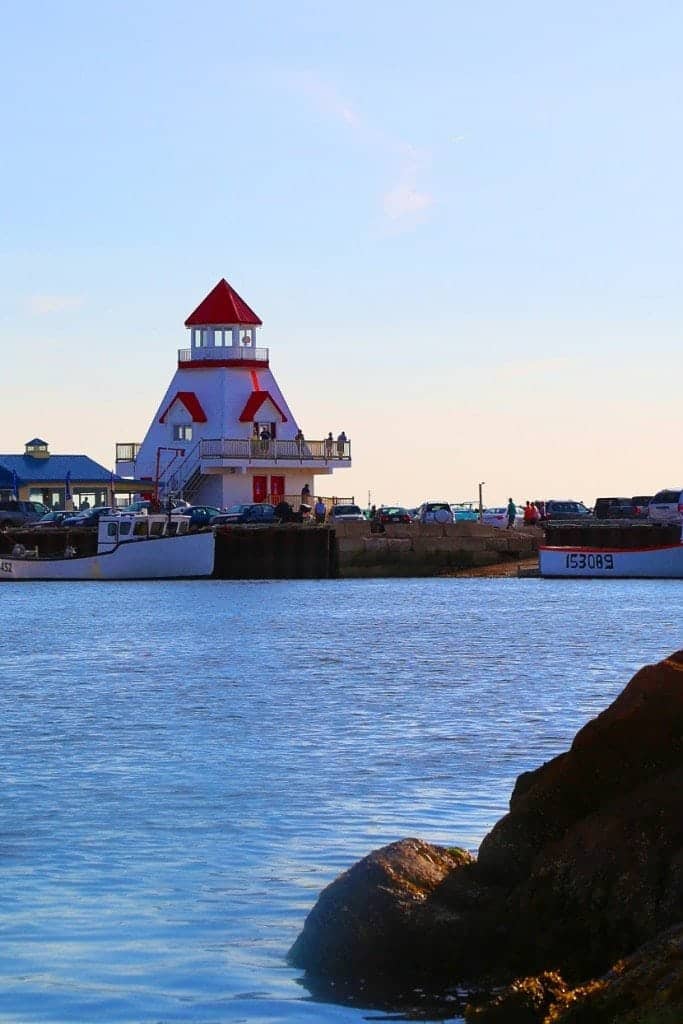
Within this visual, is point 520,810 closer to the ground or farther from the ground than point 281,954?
farther from the ground

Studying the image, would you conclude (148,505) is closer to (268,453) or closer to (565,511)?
(268,453)

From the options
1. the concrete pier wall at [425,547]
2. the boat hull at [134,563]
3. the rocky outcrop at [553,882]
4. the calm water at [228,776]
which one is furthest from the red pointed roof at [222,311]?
the rocky outcrop at [553,882]

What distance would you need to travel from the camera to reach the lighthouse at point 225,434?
91.8 m

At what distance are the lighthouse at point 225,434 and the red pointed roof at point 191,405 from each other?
2.0 inches

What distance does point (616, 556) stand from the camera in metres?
76.1

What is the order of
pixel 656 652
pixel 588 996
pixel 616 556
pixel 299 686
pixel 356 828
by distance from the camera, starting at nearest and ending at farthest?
pixel 588 996, pixel 356 828, pixel 299 686, pixel 656 652, pixel 616 556

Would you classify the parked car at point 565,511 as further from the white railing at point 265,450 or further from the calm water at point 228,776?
the calm water at point 228,776

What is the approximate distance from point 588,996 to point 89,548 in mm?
70254

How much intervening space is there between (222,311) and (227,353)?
2.21m

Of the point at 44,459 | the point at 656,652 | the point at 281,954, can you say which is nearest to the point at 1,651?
the point at 656,652

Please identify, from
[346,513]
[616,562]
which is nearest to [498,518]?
[346,513]

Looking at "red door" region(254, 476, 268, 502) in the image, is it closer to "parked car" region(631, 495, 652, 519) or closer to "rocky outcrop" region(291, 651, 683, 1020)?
"parked car" region(631, 495, 652, 519)

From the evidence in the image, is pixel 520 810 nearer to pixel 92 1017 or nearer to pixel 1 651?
pixel 92 1017

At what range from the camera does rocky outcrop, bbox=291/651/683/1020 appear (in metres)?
10.2
